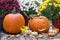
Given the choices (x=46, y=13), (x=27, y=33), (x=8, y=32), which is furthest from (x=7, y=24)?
(x=46, y=13)

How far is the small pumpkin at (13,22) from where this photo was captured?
3.27 metres

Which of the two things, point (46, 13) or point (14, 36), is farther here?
point (46, 13)

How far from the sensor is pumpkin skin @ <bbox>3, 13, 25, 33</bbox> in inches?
129

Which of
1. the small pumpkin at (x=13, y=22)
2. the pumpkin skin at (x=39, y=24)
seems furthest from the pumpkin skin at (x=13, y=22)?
the pumpkin skin at (x=39, y=24)

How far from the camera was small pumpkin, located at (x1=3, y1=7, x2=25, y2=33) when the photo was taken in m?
3.27

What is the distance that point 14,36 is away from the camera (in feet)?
10.4

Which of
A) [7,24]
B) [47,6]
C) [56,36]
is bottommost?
[56,36]

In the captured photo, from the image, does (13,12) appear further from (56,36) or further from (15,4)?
(56,36)

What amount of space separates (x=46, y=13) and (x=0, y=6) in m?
0.79

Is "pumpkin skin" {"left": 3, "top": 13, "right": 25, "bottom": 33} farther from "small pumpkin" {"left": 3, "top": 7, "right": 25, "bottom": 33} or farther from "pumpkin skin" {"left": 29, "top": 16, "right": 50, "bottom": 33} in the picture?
"pumpkin skin" {"left": 29, "top": 16, "right": 50, "bottom": 33}

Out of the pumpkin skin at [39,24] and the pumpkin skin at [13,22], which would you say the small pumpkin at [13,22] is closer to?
the pumpkin skin at [13,22]

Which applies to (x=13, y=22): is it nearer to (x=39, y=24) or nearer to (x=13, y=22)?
(x=13, y=22)

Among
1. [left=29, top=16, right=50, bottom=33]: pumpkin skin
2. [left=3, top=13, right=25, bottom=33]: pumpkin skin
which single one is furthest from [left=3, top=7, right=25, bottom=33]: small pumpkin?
[left=29, top=16, right=50, bottom=33]: pumpkin skin

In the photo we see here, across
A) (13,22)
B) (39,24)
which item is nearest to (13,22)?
(13,22)
